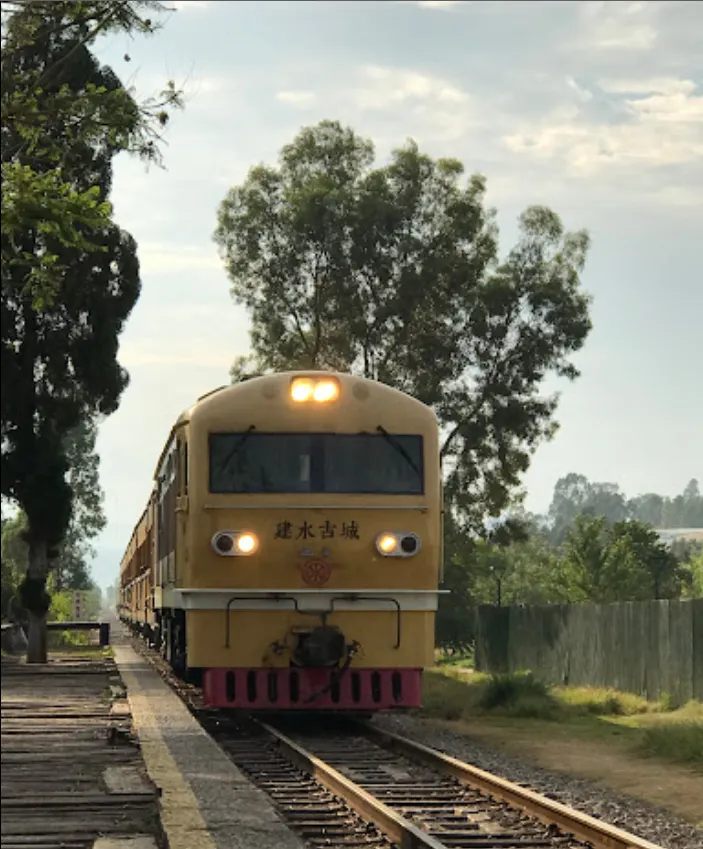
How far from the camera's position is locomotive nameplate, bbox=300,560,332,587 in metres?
13.5

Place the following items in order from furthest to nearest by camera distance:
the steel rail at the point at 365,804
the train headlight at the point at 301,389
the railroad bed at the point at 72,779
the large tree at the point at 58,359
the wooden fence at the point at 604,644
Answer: the large tree at the point at 58,359 → the wooden fence at the point at 604,644 → the train headlight at the point at 301,389 → the steel rail at the point at 365,804 → the railroad bed at the point at 72,779

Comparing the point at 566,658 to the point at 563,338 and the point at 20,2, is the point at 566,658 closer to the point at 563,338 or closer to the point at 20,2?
the point at 563,338

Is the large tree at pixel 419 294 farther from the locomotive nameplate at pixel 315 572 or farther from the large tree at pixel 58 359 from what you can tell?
the locomotive nameplate at pixel 315 572

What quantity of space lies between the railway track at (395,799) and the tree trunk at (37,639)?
559 inches

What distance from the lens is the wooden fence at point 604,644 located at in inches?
843

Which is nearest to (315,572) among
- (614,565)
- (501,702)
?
(501,702)

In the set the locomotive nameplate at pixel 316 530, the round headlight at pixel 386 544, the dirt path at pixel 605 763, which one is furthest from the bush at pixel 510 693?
the locomotive nameplate at pixel 316 530

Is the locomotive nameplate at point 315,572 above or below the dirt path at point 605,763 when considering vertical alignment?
above

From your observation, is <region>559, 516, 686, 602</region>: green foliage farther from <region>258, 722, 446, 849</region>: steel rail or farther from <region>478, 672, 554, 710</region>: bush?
<region>258, 722, 446, 849</region>: steel rail

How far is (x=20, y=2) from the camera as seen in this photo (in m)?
11.0

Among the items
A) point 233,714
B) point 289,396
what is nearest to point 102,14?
point 289,396

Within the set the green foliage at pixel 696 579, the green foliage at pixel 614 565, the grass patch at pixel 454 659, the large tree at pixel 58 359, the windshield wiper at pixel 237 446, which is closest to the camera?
the windshield wiper at pixel 237 446

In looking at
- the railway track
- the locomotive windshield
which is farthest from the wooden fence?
the locomotive windshield

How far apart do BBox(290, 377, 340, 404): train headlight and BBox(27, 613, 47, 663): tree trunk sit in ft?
49.5
